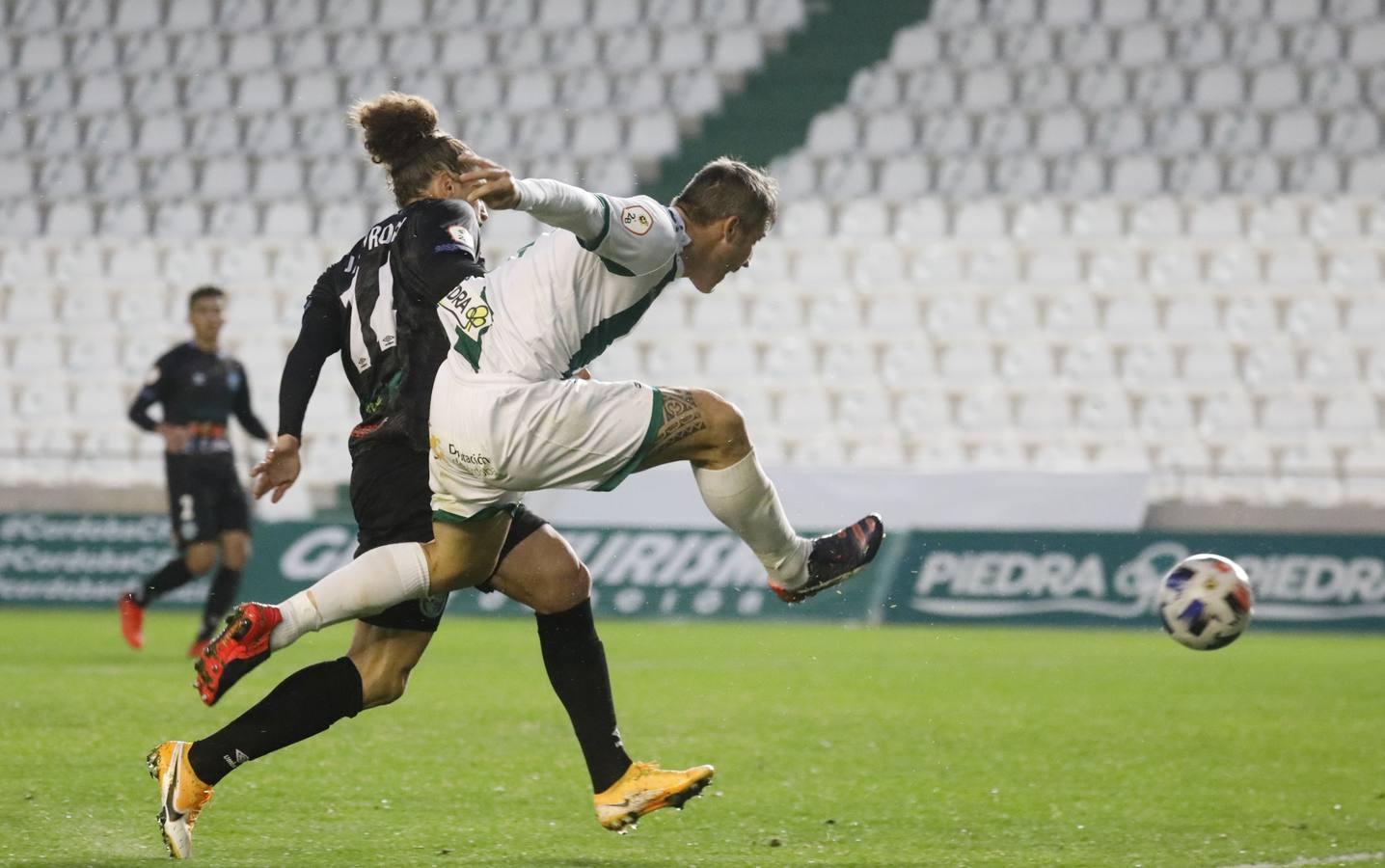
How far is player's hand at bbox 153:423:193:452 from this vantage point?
10.4m

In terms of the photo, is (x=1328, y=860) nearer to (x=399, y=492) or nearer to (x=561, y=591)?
(x=561, y=591)

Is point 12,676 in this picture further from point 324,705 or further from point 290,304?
point 290,304

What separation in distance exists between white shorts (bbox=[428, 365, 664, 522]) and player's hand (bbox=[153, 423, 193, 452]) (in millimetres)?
6493

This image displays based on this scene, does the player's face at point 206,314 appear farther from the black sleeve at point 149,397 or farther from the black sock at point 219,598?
the black sock at point 219,598

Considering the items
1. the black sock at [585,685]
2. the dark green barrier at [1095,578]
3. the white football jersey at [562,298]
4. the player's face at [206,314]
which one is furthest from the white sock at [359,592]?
the dark green barrier at [1095,578]

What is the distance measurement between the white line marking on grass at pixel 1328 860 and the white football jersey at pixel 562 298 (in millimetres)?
1999

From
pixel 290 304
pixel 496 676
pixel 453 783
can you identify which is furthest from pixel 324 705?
pixel 290 304

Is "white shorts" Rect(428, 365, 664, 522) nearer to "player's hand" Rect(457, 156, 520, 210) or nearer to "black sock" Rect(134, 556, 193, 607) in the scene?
"player's hand" Rect(457, 156, 520, 210)

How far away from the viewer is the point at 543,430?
14.0ft

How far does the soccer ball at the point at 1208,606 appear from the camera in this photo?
18.1 feet

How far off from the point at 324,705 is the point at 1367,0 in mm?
17455

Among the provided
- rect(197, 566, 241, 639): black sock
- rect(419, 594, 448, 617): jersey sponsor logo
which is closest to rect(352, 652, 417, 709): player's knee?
rect(419, 594, 448, 617): jersey sponsor logo

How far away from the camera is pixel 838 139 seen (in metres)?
19.9

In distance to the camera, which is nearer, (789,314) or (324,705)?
(324,705)
